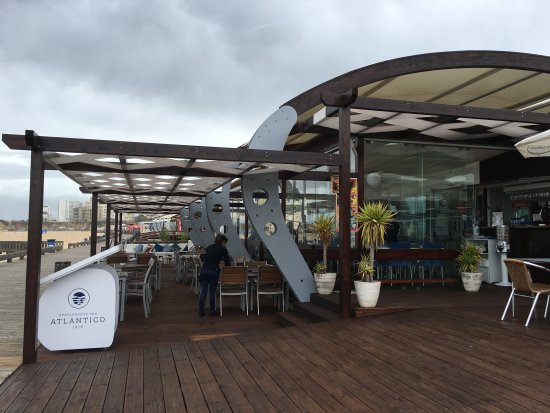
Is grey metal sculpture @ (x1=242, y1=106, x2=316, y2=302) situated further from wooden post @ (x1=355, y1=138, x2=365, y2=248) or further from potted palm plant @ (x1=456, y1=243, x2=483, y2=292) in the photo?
potted palm plant @ (x1=456, y1=243, x2=483, y2=292)

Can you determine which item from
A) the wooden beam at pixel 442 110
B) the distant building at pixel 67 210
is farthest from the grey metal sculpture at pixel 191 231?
the distant building at pixel 67 210

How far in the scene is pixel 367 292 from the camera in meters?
5.57

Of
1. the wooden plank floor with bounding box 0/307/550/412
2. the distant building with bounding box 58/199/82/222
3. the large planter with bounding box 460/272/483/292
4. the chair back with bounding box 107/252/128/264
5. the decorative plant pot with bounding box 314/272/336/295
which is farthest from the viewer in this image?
the distant building with bounding box 58/199/82/222

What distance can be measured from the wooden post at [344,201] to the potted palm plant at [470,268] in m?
3.21

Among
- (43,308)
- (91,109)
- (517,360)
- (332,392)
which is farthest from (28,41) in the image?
(517,360)

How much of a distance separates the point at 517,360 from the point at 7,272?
14366 mm

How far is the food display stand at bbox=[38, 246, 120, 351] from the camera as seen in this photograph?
14.6 ft

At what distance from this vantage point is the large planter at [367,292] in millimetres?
5559

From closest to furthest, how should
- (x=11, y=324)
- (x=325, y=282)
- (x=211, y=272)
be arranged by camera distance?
(x=11, y=324)
(x=325, y=282)
(x=211, y=272)

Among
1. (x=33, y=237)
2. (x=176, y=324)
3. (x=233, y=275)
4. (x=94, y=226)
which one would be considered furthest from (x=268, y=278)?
(x=94, y=226)

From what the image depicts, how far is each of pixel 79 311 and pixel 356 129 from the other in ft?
19.1

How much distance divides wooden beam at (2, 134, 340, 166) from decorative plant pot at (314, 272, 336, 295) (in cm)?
191

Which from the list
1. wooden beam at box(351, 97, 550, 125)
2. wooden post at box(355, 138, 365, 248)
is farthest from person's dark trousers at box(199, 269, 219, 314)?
wooden beam at box(351, 97, 550, 125)

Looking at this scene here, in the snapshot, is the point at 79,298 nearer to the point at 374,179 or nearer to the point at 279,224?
the point at 279,224
